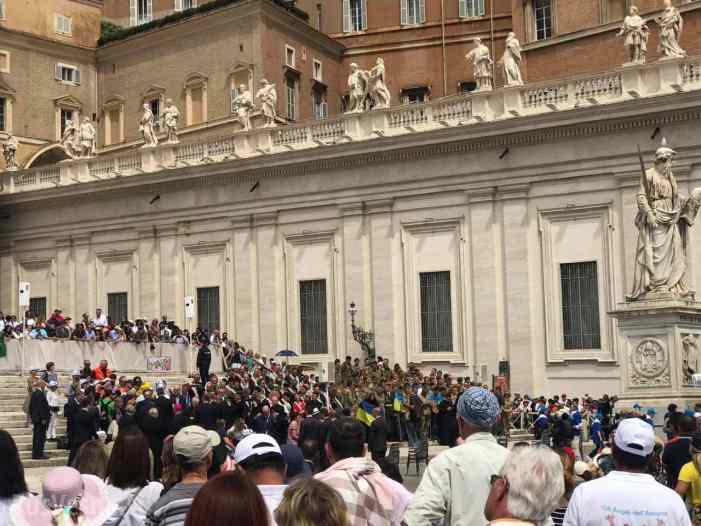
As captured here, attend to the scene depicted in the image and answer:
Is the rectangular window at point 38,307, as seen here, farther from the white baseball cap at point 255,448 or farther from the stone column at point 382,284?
the white baseball cap at point 255,448

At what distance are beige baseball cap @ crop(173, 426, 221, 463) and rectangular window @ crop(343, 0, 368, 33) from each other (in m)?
55.2

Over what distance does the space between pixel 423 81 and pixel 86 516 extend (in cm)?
5294

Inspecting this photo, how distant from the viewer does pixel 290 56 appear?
189 feet

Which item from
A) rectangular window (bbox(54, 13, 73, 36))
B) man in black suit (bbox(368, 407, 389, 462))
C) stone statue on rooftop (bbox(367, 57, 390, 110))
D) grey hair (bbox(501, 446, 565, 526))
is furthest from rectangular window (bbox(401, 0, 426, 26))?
grey hair (bbox(501, 446, 565, 526))

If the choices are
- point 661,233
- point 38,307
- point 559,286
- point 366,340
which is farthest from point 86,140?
point 661,233

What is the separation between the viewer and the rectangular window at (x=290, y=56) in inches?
2253

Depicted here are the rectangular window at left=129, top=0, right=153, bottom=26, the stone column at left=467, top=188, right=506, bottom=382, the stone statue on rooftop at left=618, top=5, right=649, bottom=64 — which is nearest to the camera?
the stone statue on rooftop at left=618, top=5, right=649, bottom=64

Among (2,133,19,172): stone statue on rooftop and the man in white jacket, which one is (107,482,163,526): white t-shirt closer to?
the man in white jacket

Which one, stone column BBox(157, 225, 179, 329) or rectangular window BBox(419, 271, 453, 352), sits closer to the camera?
rectangular window BBox(419, 271, 453, 352)

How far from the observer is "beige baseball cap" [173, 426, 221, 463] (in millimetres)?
7207

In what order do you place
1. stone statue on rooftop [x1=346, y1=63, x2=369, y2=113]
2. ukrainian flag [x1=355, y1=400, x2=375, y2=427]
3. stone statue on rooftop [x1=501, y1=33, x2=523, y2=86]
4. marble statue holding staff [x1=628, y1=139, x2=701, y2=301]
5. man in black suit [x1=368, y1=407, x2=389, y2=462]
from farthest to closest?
stone statue on rooftop [x1=346, y1=63, x2=369, y2=113] < stone statue on rooftop [x1=501, y1=33, x2=523, y2=86] < ukrainian flag [x1=355, y1=400, x2=375, y2=427] < marble statue holding staff [x1=628, y1=139, x2=701, y2=301] < man in black suit [x1=368, y1=407, x2=389, y2=462]

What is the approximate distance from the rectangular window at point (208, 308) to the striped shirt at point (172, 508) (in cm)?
3848

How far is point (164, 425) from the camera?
57.8ft

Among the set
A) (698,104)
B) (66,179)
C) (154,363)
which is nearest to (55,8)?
(66,179)
